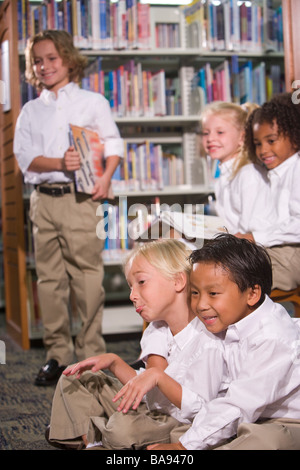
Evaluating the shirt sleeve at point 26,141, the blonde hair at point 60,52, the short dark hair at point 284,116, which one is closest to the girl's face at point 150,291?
the short dark hair at point 284,116

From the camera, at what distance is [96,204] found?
244 centimetres

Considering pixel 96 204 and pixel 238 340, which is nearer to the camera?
pixel 238 340

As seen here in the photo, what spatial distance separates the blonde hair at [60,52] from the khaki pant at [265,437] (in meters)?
1.65

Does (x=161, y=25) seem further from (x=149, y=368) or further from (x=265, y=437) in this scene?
(x=265, y=437)

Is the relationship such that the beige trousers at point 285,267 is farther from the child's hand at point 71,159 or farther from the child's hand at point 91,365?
the child's hand at point 71,159

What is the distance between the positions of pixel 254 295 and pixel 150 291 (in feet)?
0.84

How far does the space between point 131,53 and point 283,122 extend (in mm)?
1403

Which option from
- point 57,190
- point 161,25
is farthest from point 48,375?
point 161,25

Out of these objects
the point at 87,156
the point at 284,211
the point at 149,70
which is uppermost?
the point at 149,70

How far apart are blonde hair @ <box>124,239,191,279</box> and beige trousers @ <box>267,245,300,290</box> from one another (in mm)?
431

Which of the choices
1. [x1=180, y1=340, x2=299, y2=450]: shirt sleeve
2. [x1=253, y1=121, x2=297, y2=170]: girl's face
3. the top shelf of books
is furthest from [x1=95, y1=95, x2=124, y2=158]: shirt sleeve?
[x1=180, y1=340, x2=299, y2=450]: shirt sleeve

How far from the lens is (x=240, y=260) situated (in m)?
1.27
